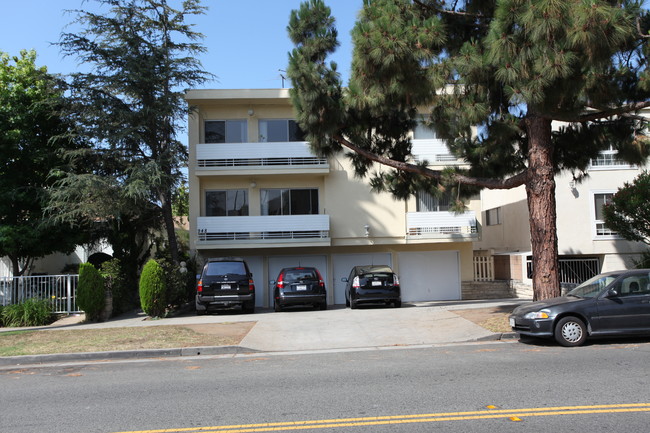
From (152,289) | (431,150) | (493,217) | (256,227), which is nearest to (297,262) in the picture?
(256,227)

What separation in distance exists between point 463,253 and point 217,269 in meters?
10.9

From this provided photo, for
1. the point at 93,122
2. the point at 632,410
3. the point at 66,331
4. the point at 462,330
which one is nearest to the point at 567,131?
the point at 462,330

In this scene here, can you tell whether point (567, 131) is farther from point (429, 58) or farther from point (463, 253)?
point (463, 253)

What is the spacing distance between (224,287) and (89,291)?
12.8 feet

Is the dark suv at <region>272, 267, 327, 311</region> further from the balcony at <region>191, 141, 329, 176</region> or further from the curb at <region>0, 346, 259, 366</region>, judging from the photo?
the curb at <region>0, 346, 259, 366</region>

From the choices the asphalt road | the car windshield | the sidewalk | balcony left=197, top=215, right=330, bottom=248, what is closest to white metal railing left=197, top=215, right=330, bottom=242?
balcony left=197, top=215, right=330, bottom=248

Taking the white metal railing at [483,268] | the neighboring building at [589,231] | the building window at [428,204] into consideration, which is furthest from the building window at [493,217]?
the building window at [428,204]

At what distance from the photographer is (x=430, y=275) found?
22.7m

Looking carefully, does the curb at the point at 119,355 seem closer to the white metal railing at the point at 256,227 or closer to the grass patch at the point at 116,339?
the grass patch at the point at 116,339

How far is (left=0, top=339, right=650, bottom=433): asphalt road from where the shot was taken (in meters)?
5.46

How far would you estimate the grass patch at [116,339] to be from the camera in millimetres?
10797

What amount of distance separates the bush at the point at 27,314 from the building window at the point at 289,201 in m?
9.05

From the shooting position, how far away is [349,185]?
2214 centimetres

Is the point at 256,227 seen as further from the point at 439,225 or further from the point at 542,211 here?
the point at 542,211
